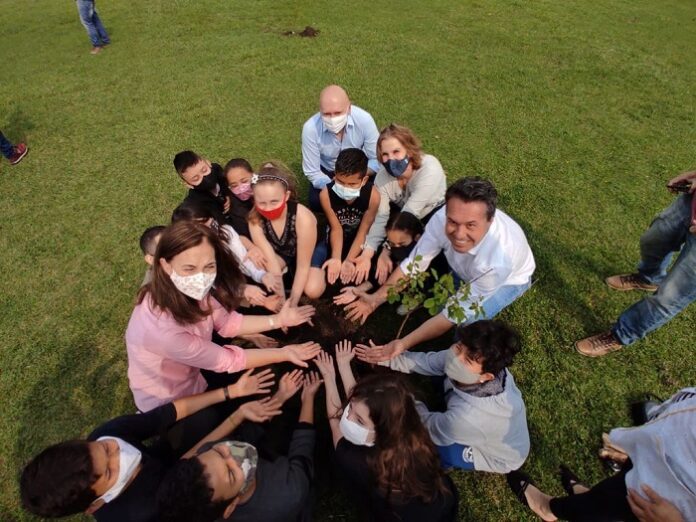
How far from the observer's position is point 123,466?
80.6 inches

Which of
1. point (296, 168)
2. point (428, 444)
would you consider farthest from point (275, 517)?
point (296, 168)

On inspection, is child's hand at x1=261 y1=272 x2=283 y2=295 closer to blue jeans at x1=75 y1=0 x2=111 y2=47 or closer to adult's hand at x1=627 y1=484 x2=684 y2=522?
adult's hand at x1=627 y1=484 x2=684 y2=522

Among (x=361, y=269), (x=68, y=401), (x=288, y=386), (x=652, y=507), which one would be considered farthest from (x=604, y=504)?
(x=68, y=401)

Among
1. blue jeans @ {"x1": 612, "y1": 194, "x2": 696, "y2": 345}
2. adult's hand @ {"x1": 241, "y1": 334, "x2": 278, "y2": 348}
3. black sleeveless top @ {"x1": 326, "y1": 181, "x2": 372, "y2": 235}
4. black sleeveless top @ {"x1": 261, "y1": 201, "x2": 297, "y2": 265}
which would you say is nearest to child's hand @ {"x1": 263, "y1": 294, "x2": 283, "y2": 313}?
adult's hand @ {"x1": 241, "y1": 334, "x2": 278, "y2": 348}

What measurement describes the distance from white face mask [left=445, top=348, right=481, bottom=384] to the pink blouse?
1605 millimetres

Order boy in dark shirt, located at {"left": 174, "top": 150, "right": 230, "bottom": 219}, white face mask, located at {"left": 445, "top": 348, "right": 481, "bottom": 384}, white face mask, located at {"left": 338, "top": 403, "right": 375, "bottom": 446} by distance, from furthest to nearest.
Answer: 1. boy in dark shirt, located at {"left": 174, "top": 150, "right": 230, "bottom": 219}
2. white face mask, located at {"left": 445, "top": 348, "right": 481, "bottom": 384}
3. white face mask, located at {"left": 338, "top": 403, "right": 375, "bottom": 446}

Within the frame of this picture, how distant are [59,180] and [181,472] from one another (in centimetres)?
602

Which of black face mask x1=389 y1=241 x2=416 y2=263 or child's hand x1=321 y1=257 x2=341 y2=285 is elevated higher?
black face mask x1=389 y1=241 x2=416 y2=263

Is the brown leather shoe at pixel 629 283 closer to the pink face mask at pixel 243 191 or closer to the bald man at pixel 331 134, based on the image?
the bald man at pixel 331 134

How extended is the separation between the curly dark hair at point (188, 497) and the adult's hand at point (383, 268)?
8.31 feet

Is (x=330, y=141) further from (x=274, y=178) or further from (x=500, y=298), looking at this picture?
(x=500, y=298)

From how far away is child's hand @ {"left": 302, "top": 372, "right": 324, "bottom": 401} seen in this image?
299cm

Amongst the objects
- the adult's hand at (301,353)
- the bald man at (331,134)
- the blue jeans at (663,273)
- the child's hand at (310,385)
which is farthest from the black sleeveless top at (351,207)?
the blue jeans at (663,273)

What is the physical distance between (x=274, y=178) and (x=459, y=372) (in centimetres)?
228
